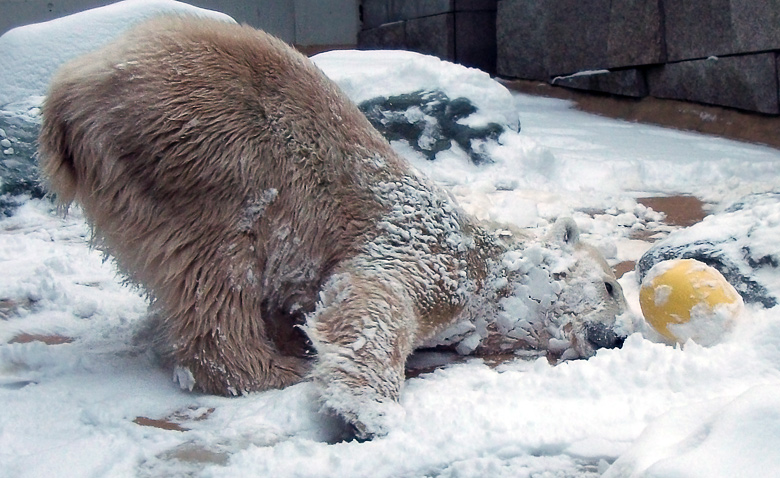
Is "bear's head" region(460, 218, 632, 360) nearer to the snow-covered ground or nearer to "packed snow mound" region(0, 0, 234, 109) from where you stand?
the snow-covered ground

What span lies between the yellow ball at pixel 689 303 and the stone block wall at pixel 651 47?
4289 mm

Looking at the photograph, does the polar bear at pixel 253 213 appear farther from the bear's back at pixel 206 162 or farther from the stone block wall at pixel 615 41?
the stone block wall at pixel 615 41

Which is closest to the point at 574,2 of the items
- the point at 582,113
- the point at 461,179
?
the point at 582,113

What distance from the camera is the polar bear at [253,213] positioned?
79.0 inches

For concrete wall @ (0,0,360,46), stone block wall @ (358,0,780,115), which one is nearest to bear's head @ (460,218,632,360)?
stone block wall @ (358,0,780,115)

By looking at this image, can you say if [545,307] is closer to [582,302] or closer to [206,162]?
[582,302]

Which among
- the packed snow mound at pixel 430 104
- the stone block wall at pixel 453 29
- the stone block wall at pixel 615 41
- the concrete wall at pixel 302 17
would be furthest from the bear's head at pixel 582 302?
the concrete wall at pixel 302 17

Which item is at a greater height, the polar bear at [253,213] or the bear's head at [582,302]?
the polar bear at [253,213]

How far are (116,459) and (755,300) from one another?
192cm

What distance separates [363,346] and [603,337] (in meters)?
0.81

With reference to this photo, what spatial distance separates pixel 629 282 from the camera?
2941 millimetres

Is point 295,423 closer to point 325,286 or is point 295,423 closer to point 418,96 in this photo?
point 325,286

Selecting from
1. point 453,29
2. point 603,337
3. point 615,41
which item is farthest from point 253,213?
point 453,29

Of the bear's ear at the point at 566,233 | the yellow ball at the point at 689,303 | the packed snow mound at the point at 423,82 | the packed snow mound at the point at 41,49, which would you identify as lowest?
the yellow ball at the point at 689,303
